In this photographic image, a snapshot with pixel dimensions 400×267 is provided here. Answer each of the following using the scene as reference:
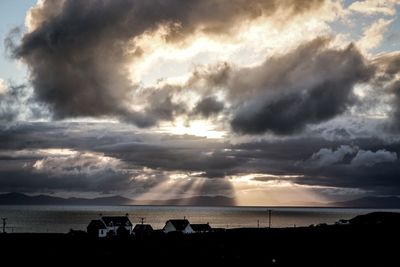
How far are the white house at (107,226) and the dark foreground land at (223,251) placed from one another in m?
9.66

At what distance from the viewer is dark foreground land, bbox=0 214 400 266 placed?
219ft

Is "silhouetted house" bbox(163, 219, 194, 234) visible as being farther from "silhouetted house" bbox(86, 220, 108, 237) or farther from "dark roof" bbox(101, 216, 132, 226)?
"silhouetted house" bbox(86, 220, 108, 237)

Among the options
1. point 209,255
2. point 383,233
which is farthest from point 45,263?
point 383,233

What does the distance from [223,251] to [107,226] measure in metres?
53.7

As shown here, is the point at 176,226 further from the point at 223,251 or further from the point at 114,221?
the point at 223,251

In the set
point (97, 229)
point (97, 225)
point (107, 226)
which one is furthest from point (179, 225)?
point (97, 229)

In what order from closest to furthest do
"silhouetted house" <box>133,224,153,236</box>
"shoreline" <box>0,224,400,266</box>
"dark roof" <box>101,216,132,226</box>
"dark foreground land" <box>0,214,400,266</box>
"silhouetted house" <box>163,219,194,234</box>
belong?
"dark foreground land" <box>0,214,400,266</box> → "shoreline" <box>0,224,400,266</box> → "silhouetted house" <box>133,224,153,236</box> → "dark roof" <box>101,216,132,226</box> → "silhouetted house" <box>163,219,194,234</box>

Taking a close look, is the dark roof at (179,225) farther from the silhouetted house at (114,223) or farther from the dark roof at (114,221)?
the dark roof at (114,221)

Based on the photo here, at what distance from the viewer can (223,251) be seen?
80.7m

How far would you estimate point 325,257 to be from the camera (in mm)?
72438

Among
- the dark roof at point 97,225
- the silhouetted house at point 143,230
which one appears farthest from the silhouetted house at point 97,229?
the silhouetted house at point 143,230

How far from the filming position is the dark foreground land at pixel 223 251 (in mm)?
66688

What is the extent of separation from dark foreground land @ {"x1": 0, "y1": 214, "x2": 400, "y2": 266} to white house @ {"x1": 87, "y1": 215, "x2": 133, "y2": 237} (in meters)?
9.66

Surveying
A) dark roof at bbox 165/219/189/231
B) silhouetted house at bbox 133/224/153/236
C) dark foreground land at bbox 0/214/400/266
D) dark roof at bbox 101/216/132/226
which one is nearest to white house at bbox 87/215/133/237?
dark roof at bbox 101/216/132/226
